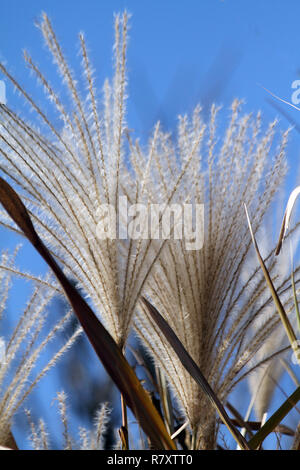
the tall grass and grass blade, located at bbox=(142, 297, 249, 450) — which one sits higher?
the tall grass

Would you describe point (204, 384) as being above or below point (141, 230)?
below

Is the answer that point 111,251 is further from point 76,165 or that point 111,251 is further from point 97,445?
point 97,445

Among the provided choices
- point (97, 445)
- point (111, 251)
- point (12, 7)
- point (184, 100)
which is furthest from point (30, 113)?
point (12, 7)

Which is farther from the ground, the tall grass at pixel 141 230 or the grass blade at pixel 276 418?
the tall grass at pixel 141 230

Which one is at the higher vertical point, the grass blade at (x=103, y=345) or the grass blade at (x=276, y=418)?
the grass blade at (x=103, y=345)

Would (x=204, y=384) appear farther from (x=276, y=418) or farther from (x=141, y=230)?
(x=141, y=230)

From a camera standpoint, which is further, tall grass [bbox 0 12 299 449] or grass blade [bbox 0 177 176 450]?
tall grass [bbox 0 12 299 449]

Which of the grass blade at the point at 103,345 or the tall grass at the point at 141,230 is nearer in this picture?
the grass blade at the point at 103,345

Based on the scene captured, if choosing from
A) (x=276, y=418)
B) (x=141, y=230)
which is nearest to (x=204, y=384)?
(x=276, y=418)

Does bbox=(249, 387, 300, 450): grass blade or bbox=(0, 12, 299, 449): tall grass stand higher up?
bbox=(0, 12, 299, 449): tall grass

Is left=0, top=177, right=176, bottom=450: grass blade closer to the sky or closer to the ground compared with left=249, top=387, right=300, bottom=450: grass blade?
closer to the sky
